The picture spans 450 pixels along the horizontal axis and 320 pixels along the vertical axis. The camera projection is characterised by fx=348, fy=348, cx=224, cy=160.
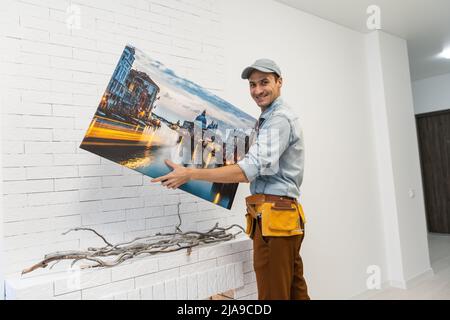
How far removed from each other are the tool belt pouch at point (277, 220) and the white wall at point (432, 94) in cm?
521

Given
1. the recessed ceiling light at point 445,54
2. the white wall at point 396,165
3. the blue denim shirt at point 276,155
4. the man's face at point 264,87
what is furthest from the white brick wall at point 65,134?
the recessed ceiling light at point 445,54

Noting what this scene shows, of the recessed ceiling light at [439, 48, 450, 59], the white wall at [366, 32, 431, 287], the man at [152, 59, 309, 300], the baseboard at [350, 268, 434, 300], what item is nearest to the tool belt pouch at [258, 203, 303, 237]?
the man at [152, 59, 309, 300]

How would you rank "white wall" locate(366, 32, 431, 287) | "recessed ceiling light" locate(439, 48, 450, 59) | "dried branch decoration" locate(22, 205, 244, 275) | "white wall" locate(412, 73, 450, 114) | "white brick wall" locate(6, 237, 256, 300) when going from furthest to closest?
1. "white wall" locate(412, 73, 450, 114)
2. "recessed ceiling light" locate(439, 48, 450, 59)
3. "white wall" locate(366, 32, 431, 287)
4. "dried branch decoration" locate(22, 205, 244, 275)
5. "white brick wall" locate(6, 237, 256, 300)

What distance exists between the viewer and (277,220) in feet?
5.33

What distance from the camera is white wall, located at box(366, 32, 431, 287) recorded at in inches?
135

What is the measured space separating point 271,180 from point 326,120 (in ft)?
5.19

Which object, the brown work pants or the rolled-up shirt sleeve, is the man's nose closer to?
the rolled-up shirt sleeve

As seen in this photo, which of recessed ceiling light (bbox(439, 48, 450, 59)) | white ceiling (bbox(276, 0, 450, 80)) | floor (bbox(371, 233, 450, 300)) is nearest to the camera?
white ceiling (bbox(276, 0, 450, 80))

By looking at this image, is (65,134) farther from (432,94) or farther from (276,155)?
(432,94)

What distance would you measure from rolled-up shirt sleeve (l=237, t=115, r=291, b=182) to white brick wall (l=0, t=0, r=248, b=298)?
0.56 m

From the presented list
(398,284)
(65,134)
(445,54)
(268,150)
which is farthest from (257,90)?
(445,54)

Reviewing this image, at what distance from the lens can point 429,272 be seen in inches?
144
